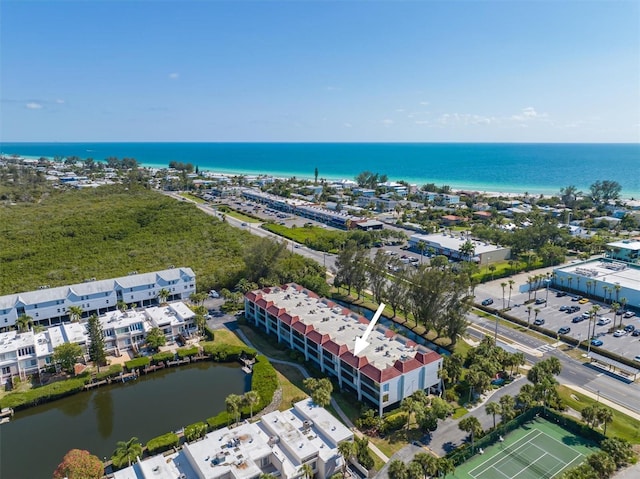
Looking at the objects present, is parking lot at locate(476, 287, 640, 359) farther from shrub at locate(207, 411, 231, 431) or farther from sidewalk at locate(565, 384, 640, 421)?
shrub at locate(207, 411, 231, 431)

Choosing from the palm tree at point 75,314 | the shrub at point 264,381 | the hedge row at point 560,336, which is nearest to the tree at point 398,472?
the shrub at point 264,381

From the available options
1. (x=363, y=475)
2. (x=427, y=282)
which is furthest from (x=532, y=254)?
(x=363, y=475)

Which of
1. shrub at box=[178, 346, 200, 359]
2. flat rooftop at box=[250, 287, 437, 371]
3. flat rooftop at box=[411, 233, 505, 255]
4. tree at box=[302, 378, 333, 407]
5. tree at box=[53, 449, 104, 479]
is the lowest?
shrub at box=[178, 346, 200, 359]

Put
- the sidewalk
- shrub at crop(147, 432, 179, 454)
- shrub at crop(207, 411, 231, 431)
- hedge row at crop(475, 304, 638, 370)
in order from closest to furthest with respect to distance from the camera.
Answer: shrub at crop(147, 432, 179, 454) < shrub at crop(207, 411, 231, 431) < the sidewalk < hedge row at crop(475, 304, 638, 370)

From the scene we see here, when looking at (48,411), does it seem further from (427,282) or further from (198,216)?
(198,216)

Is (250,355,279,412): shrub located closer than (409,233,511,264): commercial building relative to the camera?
Yes

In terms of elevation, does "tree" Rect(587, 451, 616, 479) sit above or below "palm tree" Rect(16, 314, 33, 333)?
below

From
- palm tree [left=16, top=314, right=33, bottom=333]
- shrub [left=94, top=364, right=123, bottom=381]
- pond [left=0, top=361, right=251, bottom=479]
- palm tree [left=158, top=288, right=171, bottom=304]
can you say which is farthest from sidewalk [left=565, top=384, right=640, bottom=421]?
palm tree [left=16, top=314, right=33, bottom=333]
